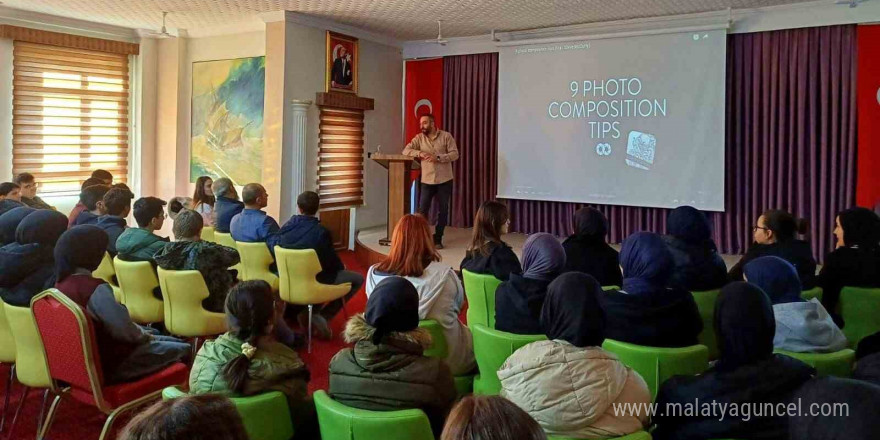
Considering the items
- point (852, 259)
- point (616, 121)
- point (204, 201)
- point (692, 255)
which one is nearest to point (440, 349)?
point (692, 255)

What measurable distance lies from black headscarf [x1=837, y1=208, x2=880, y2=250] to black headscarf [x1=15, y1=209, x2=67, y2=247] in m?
4.18

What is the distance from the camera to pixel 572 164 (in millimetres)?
8031

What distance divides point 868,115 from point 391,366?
6.40m

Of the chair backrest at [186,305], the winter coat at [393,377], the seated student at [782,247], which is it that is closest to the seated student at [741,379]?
the winter coat at [393,377]

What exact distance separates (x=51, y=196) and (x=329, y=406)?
7.57 m

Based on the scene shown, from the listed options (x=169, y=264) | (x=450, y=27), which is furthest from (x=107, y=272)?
(x=450, y=27)

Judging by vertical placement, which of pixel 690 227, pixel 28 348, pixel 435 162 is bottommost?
pixel 28 348

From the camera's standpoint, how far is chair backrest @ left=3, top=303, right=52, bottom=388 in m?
2.88

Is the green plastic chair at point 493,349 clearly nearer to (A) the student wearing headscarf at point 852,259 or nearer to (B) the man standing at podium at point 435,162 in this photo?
(A) the student wearing headscarf at point 852,259

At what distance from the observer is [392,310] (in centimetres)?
205

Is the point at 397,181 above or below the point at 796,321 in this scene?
above

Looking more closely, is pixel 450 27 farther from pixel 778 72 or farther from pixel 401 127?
pixel 778 72

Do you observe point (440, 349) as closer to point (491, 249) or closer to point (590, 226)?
point (491, 249)

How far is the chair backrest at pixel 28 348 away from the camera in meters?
2.88
